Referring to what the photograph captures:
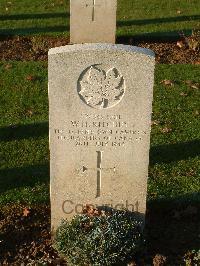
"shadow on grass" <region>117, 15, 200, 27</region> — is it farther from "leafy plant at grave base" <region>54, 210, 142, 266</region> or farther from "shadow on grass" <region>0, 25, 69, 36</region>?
"leafy plant at grave base" <region>54, 210, 142, 266</region>

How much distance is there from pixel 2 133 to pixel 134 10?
25.6ft

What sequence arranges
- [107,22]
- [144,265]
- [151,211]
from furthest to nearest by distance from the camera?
1. [107,22]
2. [151,211]
3. [144,265]

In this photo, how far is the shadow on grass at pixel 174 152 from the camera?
6.98 metres

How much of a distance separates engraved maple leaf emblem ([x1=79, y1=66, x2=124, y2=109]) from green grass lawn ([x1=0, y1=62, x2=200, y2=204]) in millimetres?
1810

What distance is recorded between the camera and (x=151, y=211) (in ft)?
19.4

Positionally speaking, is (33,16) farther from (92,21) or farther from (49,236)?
(49,236)

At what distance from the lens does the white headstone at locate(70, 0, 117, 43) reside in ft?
33.3

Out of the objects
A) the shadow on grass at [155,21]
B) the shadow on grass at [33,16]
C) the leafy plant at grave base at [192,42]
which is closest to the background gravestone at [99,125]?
the leafy plant at grave base at [192,42]

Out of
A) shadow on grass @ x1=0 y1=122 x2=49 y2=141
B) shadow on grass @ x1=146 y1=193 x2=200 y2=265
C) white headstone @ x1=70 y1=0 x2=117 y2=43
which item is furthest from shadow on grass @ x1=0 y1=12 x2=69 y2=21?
shadow on grass @ x1=146 y1=193 x2=200 y2=265

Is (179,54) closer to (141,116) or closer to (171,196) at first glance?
(171,196)

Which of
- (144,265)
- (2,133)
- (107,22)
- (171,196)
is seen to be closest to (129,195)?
(144,265)

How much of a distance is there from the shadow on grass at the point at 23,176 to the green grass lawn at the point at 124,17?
592cm

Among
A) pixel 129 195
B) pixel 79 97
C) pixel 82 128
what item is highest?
pixel 79 97

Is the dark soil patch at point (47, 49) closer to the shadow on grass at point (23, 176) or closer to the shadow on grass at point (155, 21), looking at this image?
the shadow on grass at point (155, 21)
